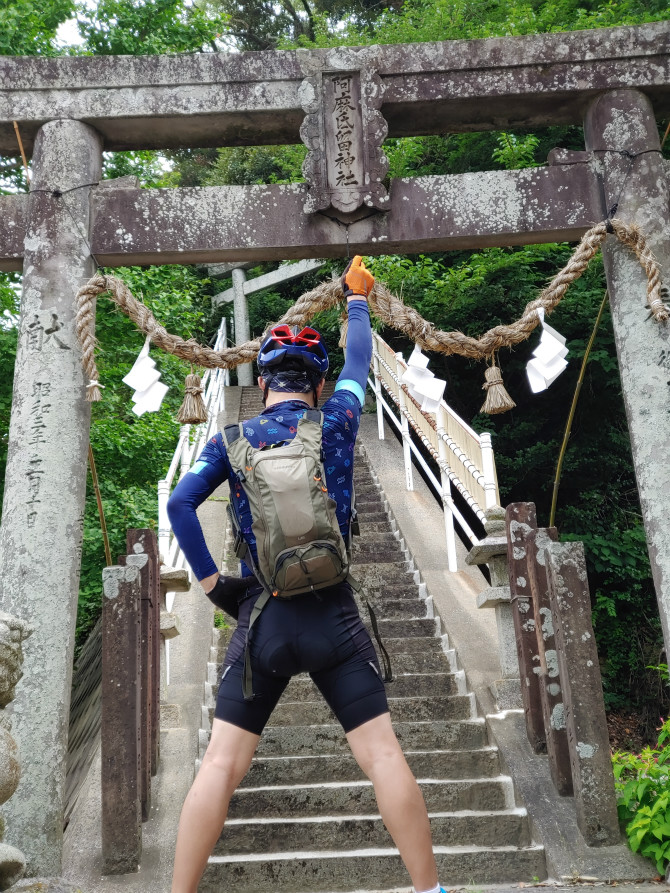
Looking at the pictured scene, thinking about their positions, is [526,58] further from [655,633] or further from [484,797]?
[655,633]

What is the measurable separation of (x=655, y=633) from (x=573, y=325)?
3981 mm

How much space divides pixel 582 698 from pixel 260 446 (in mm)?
1831

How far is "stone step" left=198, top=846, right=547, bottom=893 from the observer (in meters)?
3.45

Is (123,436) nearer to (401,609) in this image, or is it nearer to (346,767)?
(401,609)

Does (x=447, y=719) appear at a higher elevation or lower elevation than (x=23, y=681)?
lower

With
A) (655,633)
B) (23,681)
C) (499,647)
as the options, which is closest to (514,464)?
(655,633)

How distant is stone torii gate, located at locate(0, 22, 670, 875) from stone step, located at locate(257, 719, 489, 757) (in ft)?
5.18

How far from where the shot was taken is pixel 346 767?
4047 millimetres

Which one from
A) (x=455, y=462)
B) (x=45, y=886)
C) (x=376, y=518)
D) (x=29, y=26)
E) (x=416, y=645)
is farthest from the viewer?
(x=29, y=26)

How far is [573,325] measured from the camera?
35.7 feet

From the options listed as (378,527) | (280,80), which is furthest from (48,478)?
(378,527)

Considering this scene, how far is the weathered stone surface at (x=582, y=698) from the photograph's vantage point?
339 cm

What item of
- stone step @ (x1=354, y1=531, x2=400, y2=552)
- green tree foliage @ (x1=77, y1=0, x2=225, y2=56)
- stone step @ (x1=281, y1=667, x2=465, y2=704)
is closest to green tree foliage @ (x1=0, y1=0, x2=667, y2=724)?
green tree foliage @ (x1=77, y1=0, x2=225, y2=56)

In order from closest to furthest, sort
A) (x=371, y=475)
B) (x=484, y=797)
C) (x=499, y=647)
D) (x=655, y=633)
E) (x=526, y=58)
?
(x=484, y=797), (x=526, y=58), (x=499, y=647), (x=371, y=475), (x=655, y=633)
